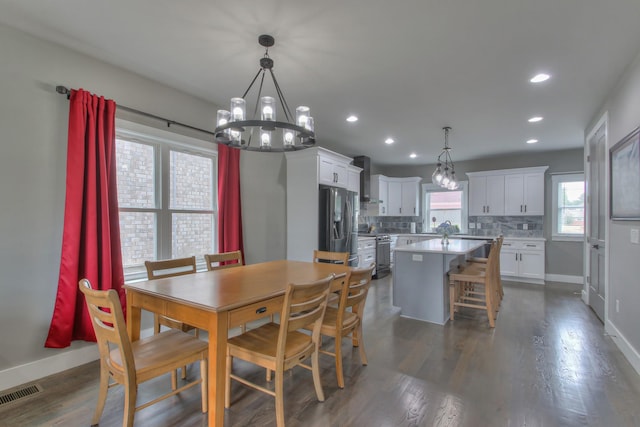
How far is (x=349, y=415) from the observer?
1946 millimetres

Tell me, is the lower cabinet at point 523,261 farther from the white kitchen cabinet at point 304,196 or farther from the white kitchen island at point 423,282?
the white kitchen cabinet at point 304,196

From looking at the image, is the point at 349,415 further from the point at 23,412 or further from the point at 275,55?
the point at 275,55

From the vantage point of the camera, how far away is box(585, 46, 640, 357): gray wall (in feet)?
8.62

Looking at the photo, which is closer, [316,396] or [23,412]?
[23,412]

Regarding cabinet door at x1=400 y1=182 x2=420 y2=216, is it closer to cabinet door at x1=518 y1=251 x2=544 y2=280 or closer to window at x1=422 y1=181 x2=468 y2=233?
window at x1=422 y1=181 x2=468 y2=233

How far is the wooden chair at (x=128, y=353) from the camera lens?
1.55 meters

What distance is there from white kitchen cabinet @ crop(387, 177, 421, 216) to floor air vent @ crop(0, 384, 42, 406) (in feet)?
22.6

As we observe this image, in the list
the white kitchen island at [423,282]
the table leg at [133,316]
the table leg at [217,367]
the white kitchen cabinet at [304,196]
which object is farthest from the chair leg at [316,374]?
the white kitchen cabinet at [304,196]

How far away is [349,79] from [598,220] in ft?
12.0

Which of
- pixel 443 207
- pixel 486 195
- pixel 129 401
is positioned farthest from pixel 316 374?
pixel 443 207

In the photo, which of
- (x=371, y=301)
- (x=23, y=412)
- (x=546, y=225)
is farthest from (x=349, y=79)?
(x=546, y=225)

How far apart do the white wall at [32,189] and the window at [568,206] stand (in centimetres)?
765

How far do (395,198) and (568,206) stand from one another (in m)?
3.51

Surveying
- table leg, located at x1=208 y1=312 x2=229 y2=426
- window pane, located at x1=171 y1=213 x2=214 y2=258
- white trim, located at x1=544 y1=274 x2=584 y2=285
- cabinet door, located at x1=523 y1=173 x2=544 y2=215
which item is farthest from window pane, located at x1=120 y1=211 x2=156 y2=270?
white trim, located at x1=544 y1=274 x2=584 y2=285
